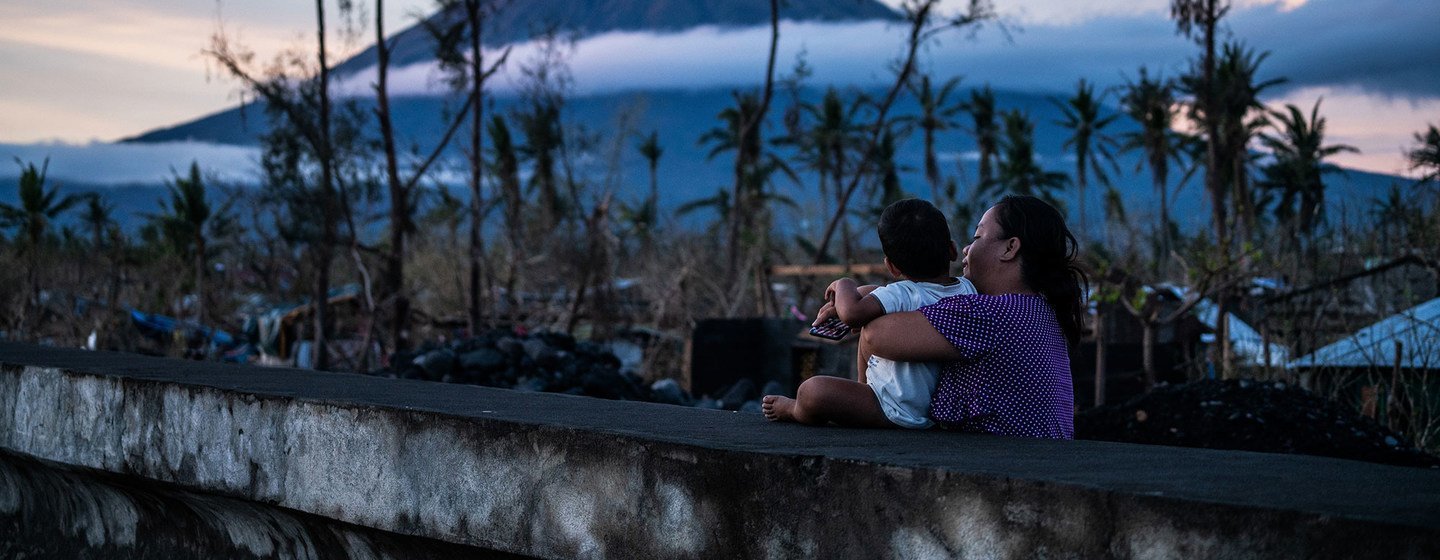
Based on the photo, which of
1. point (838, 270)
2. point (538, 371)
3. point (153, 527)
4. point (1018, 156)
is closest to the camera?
point (153, 527)

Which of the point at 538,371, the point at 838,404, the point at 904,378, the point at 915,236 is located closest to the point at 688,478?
the point at 838,404

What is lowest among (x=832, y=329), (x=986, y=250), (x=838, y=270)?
(x=838, y=270)

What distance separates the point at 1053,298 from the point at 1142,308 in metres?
6.84

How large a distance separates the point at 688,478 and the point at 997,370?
1.11 metres

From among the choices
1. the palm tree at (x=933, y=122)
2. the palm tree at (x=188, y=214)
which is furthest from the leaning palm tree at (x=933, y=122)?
the palm tree at (x=188, y=214)

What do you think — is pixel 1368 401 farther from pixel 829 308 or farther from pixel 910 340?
pixel 910 340

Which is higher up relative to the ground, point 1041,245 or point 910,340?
point 1041,245

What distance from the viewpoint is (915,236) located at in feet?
11.9

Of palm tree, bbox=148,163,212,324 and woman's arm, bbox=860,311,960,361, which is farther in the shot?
palm tree, bbox=148,163,212,324

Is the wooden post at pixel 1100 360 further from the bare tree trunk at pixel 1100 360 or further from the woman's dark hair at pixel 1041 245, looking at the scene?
the woman's dark hair at pixel 1041 245

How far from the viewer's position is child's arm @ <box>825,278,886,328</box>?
3.45m

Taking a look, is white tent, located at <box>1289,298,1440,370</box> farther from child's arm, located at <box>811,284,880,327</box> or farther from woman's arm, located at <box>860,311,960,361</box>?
woman's arm, located at <box>860,311,960,361</box>

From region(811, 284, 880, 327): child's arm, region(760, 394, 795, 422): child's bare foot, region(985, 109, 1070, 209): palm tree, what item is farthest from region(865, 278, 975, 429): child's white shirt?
region(985, 109, 1070, 209): palm tree

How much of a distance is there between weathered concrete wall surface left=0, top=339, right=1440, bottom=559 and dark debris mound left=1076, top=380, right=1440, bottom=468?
13.6 feet
